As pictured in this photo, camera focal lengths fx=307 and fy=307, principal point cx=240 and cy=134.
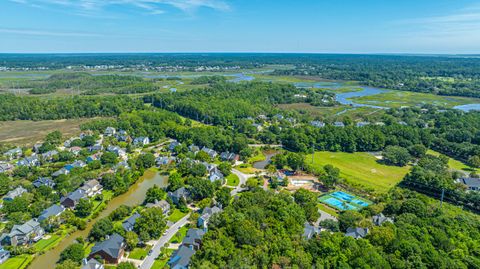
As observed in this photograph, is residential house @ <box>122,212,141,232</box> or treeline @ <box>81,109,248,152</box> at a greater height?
treeline @ <box>81,109,248,152</box>

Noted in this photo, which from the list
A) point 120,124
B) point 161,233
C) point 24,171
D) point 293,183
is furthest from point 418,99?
point 24,171

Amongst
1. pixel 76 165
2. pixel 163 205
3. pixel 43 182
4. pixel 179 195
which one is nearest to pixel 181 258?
pixel 163 205

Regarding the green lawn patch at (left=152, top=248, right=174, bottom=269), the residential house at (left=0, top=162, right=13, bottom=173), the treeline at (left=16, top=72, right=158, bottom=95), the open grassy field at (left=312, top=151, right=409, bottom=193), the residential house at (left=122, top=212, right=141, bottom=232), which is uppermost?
the treeline at (left=16, top=72, right=158, bottom=95)

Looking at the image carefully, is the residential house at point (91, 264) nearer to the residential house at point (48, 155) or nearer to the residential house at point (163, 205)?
the residential house at point (163, 205)

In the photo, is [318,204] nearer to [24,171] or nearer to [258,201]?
[258,201]

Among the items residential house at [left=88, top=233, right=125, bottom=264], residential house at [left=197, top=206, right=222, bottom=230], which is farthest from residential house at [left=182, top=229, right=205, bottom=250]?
residential house at [left=88, top=233, right=125, bottom=264]

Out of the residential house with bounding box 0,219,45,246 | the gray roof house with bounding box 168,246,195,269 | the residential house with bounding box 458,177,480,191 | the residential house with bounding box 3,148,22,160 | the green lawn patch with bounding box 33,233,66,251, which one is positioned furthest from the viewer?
the residential house with bounding box 3,148,22,160

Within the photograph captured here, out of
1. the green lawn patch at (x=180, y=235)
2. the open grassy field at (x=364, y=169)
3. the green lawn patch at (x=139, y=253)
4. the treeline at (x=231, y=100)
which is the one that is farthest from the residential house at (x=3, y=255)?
the treeline at (x=231, y=100)

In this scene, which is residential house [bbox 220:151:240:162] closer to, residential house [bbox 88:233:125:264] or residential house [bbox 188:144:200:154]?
residential house [bbox 188:144:200:154]
